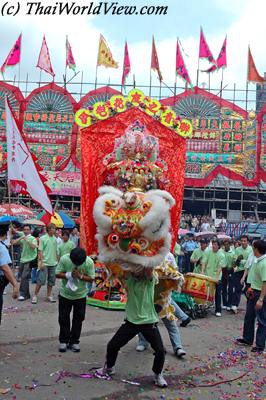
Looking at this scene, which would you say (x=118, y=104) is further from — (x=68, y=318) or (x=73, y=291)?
(x=68, y=318)

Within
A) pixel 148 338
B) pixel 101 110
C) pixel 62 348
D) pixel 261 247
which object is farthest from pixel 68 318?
pixel 101 110

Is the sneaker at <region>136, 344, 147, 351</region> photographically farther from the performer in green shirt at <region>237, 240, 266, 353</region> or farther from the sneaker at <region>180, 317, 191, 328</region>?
the performer in green shirt at <region>237, 240, 266, 353</region>

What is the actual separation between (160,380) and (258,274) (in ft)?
7.16

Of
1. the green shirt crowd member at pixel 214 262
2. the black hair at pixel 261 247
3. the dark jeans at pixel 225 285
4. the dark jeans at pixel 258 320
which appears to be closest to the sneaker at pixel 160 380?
the dark jeans at pixel 258 320

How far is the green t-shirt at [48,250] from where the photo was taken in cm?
880

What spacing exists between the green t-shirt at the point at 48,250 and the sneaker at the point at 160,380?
15.5 feet

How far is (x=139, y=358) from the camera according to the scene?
5355 millimetres

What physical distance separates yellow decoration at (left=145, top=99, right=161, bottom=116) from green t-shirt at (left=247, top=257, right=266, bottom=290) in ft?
15.0

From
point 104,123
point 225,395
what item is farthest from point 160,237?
point 104,123

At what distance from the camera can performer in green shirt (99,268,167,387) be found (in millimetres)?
4418

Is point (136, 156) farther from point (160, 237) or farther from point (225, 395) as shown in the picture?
point (225, 395)

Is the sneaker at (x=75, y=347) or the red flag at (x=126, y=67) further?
the red flag at (x=126, y=67)

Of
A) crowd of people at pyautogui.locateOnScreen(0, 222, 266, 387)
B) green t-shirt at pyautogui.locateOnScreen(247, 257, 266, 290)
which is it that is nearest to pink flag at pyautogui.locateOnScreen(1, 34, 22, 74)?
crowd of people at pyautogui.locateOnScreen(0, 222, 266, 387)

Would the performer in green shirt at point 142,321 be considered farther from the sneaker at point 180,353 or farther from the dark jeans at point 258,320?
the dark jeans at point 258,320
